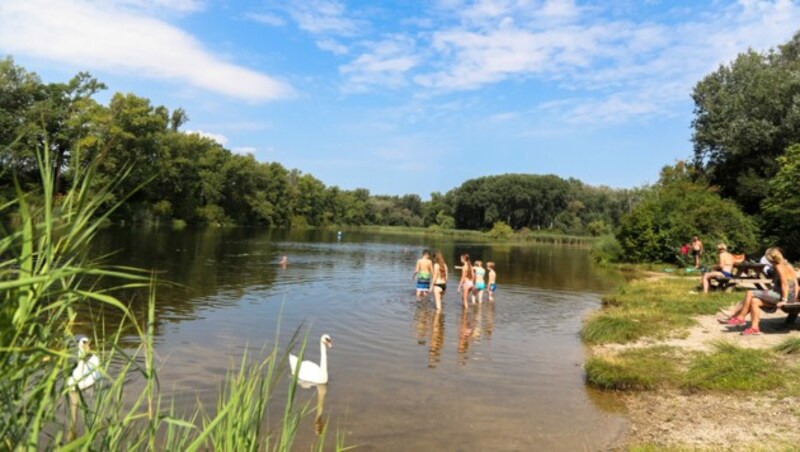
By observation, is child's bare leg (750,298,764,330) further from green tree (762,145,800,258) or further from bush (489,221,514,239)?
bush (489,221,514,239)

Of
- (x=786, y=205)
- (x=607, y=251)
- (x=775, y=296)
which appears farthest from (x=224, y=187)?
Answer: (x=775, y=296)

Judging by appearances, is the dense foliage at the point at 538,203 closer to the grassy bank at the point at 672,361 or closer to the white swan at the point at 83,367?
the grassy bank at the point at 672,361

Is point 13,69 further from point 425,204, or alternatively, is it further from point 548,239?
point 425,204

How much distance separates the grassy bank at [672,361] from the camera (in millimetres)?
8500

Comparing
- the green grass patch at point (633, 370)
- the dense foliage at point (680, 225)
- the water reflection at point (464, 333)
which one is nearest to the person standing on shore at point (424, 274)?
the water reflection at point (464, 333)

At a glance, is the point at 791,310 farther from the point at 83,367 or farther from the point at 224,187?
the point at 224,187

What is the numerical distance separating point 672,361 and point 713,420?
2897mm

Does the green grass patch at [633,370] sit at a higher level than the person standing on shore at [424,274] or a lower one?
lower

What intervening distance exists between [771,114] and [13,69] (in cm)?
6544

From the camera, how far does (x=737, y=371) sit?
28.6ft

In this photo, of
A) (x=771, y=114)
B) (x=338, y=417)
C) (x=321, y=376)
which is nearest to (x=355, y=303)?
(x=321, y=376)

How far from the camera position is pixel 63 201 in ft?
10.8

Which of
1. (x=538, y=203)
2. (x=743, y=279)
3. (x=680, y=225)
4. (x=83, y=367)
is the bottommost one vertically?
(x=83, y=367)

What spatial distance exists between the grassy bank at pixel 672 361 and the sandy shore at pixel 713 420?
29cm
